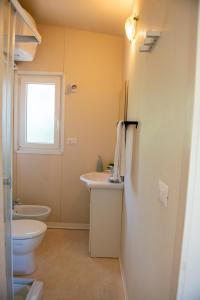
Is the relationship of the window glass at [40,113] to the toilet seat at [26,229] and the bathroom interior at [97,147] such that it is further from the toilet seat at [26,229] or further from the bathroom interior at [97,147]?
the toilet seat at [26,229]

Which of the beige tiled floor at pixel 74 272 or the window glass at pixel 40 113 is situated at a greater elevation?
the window glass at pixel 40 113

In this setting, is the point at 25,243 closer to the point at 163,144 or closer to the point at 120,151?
the point at 120,151

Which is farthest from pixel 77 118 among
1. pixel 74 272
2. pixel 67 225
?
pixel 74 272

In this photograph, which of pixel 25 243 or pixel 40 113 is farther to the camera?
pixel 40 113

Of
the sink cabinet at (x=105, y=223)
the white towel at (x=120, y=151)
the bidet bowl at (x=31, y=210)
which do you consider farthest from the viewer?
the bidet bowl at (x=31, y=210)

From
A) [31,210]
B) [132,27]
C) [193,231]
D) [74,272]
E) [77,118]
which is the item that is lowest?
[74,272]

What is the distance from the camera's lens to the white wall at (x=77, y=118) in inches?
118

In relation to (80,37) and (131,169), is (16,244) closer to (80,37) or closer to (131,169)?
(131,169)

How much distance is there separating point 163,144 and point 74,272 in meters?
1.75

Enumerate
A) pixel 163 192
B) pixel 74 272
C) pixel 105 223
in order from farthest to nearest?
pixel 105 223, pixel 74 272, pixel 163 192

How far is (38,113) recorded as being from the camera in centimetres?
313

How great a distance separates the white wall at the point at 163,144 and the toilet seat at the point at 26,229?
0.91 meters

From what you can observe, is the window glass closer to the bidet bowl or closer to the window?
the window

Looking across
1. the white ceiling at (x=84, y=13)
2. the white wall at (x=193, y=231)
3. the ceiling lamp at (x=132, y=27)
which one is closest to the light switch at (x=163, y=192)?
the white wall at (x=193, y=231)
